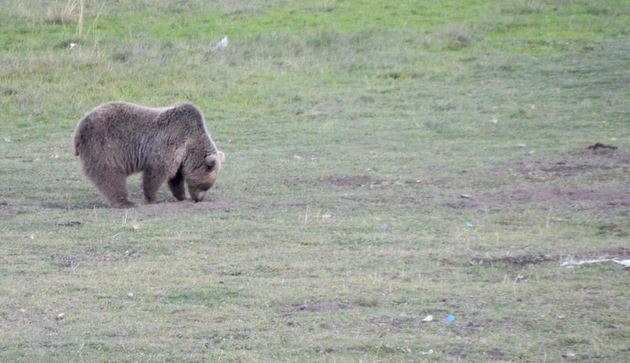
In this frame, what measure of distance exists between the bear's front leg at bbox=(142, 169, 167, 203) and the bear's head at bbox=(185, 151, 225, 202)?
0.28 metres

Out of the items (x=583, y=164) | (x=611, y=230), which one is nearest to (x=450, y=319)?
(x=611, y=230)

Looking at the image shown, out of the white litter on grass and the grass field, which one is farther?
the white litter on grass

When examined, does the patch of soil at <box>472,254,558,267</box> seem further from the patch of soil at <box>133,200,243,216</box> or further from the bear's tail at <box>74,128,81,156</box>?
the bear's tail at <box>74,128,81,156</box>

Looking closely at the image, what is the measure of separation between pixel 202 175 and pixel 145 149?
0.67 m

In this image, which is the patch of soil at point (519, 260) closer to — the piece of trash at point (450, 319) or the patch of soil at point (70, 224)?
the piece of trash at point (450, 319)

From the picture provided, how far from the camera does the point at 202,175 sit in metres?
12.1

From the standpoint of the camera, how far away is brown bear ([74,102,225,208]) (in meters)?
11.8

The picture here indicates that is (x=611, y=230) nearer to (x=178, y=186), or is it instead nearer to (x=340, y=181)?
(x=340, y=181)

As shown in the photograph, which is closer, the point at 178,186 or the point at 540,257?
the point at 540,257

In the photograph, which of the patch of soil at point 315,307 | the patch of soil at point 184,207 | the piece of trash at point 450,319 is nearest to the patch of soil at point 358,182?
the patch of soil at point 184,207

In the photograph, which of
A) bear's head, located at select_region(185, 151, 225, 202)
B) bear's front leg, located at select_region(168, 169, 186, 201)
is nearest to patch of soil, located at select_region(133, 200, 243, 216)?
bear's head, located at select_region(185, 151, 225, 202)

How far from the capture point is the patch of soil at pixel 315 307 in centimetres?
747

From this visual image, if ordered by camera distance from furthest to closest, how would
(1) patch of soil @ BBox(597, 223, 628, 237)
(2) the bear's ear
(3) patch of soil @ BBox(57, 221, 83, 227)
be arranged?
1. (2) the bear's ear
2. (3) patch of soil @ BBox(57, 221, 83, 227)
3. (1) patch of soil @ BBox(597, 223, 628, 237)

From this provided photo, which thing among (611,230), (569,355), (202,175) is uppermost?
(569,355)
